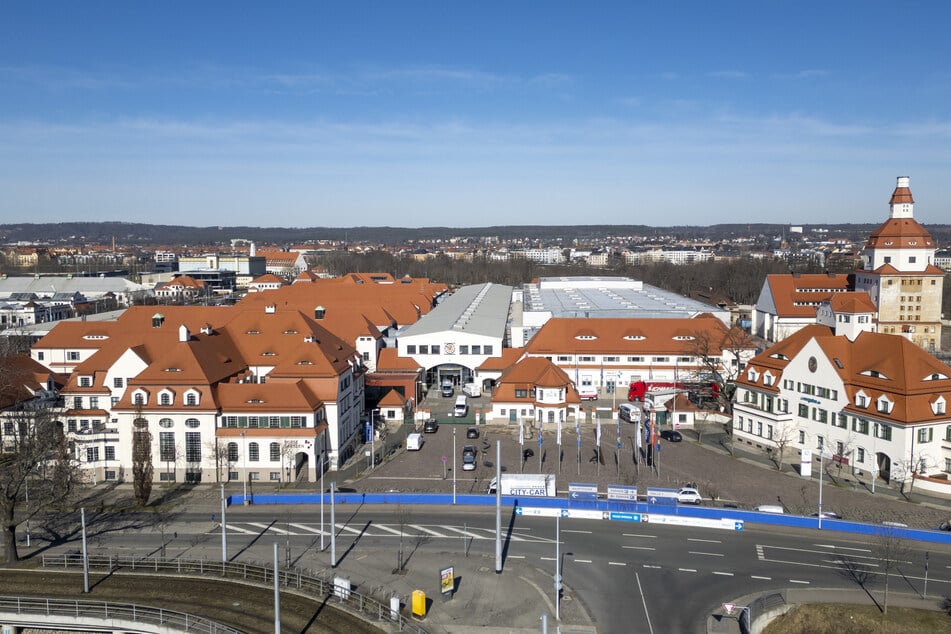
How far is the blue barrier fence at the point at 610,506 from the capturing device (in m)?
35.4

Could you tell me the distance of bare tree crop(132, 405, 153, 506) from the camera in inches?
1563

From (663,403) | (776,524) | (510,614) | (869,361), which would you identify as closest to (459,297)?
(663,403)

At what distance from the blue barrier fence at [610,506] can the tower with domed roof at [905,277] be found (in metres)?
53.0

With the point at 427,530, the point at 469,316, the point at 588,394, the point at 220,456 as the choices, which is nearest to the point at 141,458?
the point at 220,456

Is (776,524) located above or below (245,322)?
below

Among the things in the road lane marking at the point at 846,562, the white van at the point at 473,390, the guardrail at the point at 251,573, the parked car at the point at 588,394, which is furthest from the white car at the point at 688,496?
the white van at the point at 473,390

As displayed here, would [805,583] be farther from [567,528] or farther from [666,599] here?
[567,528]

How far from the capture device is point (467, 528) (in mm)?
36688

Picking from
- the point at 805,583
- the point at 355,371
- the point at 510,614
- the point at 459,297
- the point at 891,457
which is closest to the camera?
the point at 510,614

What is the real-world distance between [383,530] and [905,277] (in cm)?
6860

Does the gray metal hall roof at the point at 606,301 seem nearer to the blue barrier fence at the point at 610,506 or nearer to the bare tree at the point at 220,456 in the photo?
the blue barrier fence at the point at 610,506

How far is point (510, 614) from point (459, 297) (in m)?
82.3

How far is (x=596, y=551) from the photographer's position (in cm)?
3400

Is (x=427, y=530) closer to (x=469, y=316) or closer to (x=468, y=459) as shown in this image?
(x=468, y=459)
